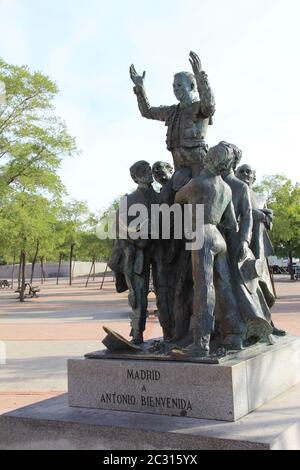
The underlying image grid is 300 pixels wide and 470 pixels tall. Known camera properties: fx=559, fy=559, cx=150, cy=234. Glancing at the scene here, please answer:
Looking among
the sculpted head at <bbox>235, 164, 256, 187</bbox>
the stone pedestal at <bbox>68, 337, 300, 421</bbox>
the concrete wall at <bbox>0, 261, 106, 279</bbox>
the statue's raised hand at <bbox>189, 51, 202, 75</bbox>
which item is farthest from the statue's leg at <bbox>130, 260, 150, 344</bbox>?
the concrete wall at <bbox>0, 261, 106, 279</bbox>

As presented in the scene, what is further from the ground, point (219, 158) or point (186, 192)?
point (219, 158)

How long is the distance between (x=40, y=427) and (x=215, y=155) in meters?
2.79

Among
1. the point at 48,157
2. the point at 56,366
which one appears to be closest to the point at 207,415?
the point at 56,366

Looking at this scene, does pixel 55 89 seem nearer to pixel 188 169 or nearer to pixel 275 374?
pixel 188 169

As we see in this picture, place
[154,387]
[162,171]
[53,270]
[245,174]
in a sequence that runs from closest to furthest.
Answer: [154,387] < [162,171] < [245,174] < [53,270]

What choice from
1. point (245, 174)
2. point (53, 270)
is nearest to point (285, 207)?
point (245, 174)

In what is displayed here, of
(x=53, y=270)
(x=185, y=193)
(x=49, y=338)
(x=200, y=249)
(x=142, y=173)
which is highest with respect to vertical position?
(x=142, y=173)

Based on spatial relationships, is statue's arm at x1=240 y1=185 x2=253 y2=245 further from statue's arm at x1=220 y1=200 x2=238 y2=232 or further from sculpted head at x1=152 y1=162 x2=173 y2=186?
sculpted head at x1=152 y1=162 x2=173 y2=186

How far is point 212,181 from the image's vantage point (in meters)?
5.11

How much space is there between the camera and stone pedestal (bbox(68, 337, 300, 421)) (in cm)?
A: 440

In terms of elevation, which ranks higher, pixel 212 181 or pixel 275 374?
pixel 212 181

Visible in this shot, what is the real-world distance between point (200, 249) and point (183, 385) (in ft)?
3.94

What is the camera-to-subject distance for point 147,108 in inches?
245

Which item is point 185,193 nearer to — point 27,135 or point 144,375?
point 144,375
